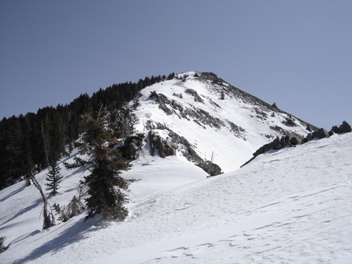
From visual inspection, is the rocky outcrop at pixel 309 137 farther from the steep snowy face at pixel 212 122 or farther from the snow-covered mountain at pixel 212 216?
the steep snowy face at pixel 212 122

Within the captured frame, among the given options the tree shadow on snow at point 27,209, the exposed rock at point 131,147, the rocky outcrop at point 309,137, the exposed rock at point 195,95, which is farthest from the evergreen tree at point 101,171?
the exposed rock at point 195,95

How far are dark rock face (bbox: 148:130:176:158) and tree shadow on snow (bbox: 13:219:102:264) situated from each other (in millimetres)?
15418

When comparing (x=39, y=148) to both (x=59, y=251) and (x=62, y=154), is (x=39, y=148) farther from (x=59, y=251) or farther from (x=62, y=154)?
(x=59, y=251)

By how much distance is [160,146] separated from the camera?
32781 millimetres

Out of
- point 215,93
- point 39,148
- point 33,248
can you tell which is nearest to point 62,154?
point 39,148

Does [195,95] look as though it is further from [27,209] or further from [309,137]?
[27,209]

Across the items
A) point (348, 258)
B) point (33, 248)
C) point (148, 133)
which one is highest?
point (148, 133)

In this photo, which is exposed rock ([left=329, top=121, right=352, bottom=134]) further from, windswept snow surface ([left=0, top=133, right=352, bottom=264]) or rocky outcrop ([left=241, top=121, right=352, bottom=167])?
windswept snow surface ([left=0, top=133, right=352, bottom=264])

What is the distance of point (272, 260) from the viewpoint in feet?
18.8

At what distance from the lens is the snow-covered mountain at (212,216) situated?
670cm

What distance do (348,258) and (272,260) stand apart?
1504 mm

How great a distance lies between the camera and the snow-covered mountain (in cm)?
670

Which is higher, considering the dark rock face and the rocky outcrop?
the dark rock face

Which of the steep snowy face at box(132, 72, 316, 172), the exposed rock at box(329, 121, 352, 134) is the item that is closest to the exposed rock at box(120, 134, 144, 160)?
the steep snowy face at box(132, 72, 316, 172)
